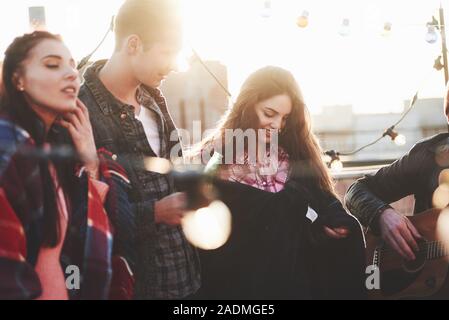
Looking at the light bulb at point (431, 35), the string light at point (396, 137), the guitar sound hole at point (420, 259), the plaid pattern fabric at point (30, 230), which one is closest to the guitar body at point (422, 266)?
the guitar sound hole at point (420, 259)

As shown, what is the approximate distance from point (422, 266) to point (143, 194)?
159 centimetres

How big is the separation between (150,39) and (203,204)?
638 mm

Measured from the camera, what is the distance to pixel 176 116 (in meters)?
29.8

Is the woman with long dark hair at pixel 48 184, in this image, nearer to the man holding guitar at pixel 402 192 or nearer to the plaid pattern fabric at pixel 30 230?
the plaid pattern fabric at pixel 30 230

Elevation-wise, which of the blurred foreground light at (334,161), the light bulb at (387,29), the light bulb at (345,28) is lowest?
the blurred foreground light at (334,161)

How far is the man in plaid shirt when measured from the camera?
191 cm

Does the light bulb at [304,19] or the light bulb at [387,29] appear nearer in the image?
the light bulb at [304,19]

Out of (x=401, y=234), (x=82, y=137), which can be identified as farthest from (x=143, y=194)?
(x=401, y=234)

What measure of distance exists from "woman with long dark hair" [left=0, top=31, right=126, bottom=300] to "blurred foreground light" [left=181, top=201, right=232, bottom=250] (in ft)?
1.48

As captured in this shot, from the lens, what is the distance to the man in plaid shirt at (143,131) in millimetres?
1906

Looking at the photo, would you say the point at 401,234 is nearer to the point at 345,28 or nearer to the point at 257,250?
the point at 257,250

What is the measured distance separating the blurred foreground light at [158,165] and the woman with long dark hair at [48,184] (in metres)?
0.24

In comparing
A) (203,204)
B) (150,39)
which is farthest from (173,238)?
(150,39)
